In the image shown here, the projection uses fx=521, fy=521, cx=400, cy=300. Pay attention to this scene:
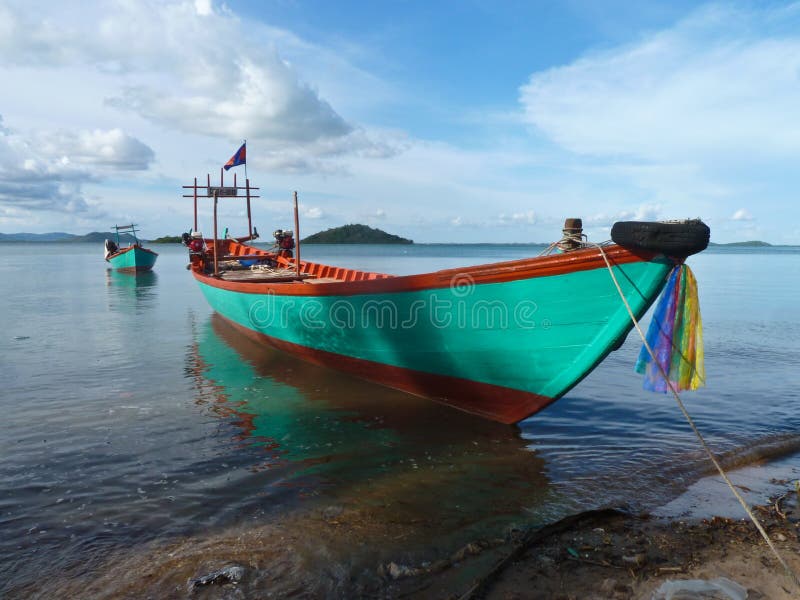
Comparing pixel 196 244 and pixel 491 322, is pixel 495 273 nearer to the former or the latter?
pixel 491 322

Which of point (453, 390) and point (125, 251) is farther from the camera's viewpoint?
point (125, 251)

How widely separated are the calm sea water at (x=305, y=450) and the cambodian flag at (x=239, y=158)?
596 cm

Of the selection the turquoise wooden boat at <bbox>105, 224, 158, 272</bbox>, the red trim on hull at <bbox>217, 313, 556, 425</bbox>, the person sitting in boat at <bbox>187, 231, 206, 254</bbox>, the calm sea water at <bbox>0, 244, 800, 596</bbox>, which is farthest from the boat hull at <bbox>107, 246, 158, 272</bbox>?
the red trim on hull at <bbox>217, 313, 556, 425</bbox>

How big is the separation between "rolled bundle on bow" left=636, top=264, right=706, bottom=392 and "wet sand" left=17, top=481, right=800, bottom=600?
1.23 m

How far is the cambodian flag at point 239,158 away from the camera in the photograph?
14.4 m

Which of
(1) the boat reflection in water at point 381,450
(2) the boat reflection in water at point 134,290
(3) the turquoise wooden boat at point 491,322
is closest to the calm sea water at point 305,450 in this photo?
(1) the boat reflection in water at point 381,450

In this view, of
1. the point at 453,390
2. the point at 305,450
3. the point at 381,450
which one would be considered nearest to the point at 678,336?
the point at 453,390

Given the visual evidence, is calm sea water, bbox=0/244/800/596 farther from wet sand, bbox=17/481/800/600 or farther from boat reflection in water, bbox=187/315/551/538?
wet sand, bbox=17/481/800/600

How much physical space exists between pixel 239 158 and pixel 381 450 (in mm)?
10986

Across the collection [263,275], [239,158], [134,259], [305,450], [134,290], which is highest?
[239,158]

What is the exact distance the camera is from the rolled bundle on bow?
4824 millimetres

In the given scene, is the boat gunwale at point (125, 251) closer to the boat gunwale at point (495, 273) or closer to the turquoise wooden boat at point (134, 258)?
the turquoise wooden boat at point (134, 258)

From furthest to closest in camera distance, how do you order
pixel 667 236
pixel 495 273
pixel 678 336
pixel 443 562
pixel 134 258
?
pixel 134 258 < pixel 495 273 < pixel 678 336 < pixel 667 236 < pixel 443 562

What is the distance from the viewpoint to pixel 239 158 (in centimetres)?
1445
